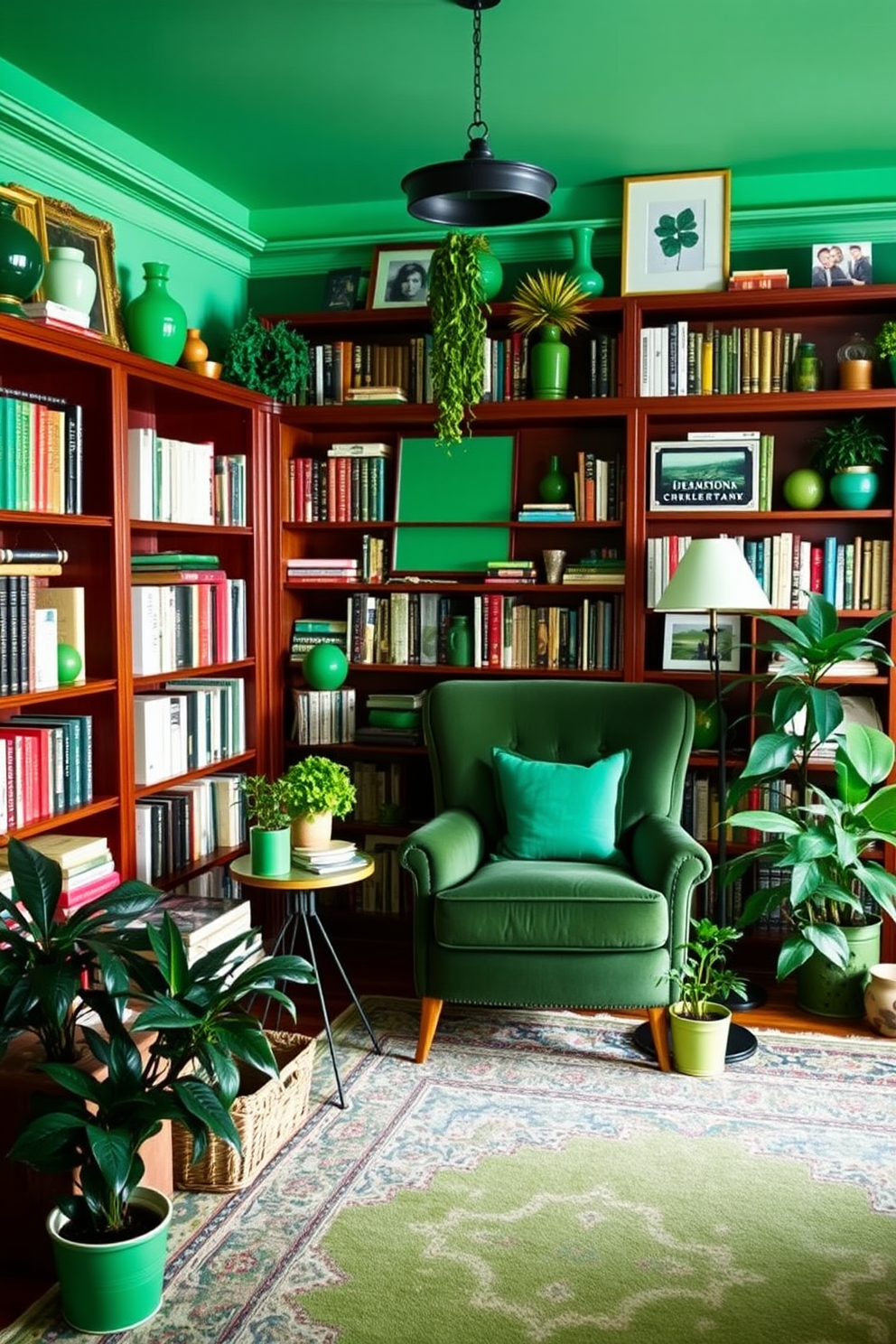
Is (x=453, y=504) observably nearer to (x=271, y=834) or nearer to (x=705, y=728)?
(x=705, y=728)

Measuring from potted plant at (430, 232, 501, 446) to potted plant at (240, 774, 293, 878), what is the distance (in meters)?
1.53

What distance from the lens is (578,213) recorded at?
4.59 metres

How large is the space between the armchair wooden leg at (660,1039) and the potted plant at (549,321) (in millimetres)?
2131

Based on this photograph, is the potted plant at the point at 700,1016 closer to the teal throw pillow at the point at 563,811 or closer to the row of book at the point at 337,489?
the teal throw pillow at the point at 563,811

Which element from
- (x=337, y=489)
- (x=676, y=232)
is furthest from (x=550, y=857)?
(x=676, y=232)

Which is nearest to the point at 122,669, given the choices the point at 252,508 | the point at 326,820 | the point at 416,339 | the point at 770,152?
the point at 326,820

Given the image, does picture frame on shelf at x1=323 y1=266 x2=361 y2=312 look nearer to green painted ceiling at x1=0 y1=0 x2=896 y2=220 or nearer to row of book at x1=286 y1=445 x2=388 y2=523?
green painted ceiling at x1=0 y1=0 x2=896 y2=220

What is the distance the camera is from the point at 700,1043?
11.4ft

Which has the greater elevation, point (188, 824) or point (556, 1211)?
point (188, 824)

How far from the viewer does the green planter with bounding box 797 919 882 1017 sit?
3.95 m

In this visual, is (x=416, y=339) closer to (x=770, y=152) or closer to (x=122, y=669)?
(x=770, y=152)

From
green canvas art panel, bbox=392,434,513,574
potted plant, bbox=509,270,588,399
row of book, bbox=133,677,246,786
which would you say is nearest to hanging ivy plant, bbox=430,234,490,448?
potted plant, bbox=509,270,588,399

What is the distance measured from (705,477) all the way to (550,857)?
1.48 metres

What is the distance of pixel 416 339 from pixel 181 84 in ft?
4.27
